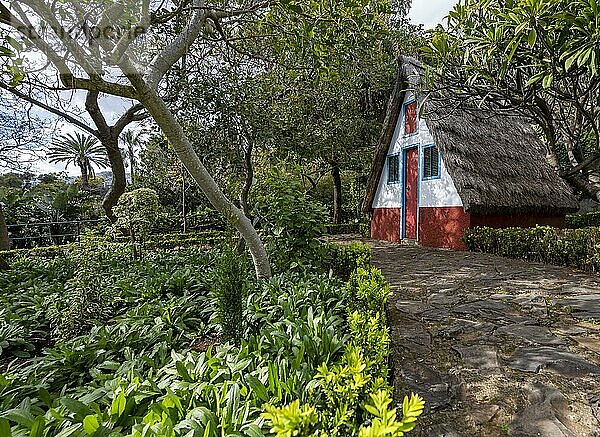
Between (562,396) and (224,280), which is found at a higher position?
(224,280)

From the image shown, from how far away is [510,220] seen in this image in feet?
33.4

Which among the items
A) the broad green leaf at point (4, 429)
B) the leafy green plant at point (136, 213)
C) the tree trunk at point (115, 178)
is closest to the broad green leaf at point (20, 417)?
the broad green leaf at point (4, 429)

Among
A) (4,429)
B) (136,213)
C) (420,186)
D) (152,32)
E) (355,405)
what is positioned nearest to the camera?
(355,405)

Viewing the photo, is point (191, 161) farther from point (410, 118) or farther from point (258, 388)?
point (410, 118)

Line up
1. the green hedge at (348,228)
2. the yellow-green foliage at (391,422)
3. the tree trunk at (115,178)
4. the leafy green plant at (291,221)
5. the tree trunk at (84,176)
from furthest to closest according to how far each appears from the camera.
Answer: the tree trunk at (84,176), the green hedge at (348,228), the tree trunk at (115,178), the leafy green plant at (291,221), the yellow-green foliage at (391,422)

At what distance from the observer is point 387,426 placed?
3.85 feet

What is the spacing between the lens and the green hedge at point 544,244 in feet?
22.9

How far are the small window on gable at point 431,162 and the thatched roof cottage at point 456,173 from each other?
0.10 feet

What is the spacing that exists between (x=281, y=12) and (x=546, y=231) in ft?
22.7

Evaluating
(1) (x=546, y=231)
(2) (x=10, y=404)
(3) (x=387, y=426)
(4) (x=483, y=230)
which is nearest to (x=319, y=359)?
(3) (x=387, y=426)

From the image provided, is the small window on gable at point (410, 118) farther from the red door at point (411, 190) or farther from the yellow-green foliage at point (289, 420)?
the yellow-green foliage at point (289, 420)

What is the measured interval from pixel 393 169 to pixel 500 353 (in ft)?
33.1

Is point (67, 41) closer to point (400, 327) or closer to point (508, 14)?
point (400, 327)

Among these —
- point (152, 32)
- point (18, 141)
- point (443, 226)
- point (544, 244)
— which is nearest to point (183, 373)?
point (152, 32)
